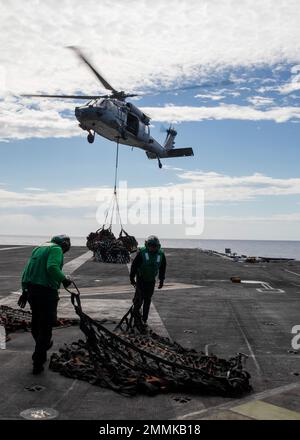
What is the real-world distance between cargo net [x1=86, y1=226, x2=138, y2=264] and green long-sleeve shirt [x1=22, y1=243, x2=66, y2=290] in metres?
22.0

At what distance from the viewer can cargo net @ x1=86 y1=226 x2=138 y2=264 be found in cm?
2841

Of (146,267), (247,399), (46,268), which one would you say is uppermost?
(46,268)

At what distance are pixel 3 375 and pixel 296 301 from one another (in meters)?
9.72

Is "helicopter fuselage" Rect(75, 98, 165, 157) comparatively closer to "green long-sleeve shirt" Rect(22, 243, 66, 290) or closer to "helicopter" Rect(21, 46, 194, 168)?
"helicopter" Rect(21, 46, 194, 168)

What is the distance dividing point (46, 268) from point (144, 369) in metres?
1.93

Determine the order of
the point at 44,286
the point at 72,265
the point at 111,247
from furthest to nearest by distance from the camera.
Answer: the point at 111,247
the point at 72,265
the point at 44,286

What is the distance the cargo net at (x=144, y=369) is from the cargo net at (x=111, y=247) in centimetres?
2145

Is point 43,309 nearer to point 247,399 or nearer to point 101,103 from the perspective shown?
point 247,399

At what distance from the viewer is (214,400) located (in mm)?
5113

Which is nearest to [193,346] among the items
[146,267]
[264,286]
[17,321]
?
[146,267]

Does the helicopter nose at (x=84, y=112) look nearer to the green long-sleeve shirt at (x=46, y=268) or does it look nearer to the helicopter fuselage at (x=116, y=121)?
the helicopter fuselage at (x=116, y=121)

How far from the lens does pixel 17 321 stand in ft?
29.2

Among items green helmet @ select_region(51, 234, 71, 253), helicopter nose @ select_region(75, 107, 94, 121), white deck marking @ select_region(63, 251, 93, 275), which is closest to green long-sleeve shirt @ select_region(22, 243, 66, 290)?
green helmet @ select_region(51, 234, 71, 253)
